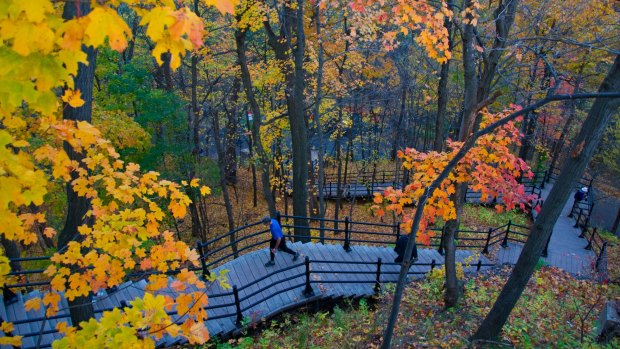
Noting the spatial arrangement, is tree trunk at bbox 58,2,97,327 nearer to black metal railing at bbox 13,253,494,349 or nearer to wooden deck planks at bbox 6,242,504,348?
wooden deck planks at bbox 6,242,504,348

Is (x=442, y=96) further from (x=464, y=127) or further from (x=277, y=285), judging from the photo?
(x=277, y=285)

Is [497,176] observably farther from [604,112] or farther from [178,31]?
[178,31]

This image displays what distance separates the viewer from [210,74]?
70.7ft

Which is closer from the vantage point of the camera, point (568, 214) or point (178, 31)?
point (178, 31)

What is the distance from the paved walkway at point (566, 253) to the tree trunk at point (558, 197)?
267 inches

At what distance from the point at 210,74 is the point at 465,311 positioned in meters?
18.6

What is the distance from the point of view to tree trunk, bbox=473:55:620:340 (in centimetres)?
512

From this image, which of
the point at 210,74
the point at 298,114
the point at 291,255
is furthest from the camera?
the point at 210,74

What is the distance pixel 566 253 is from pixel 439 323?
971 centimetres

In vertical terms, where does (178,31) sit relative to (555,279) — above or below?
above

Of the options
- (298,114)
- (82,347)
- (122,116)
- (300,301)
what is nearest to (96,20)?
(82,347)

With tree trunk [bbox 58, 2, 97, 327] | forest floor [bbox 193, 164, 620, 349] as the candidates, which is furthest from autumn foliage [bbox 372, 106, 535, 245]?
tree trunk [bbox 58, 2, 97, 327]

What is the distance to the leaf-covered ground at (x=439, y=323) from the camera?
21.0ft

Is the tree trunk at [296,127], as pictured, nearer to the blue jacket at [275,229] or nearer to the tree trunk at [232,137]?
the blue jacket at [275,229]
